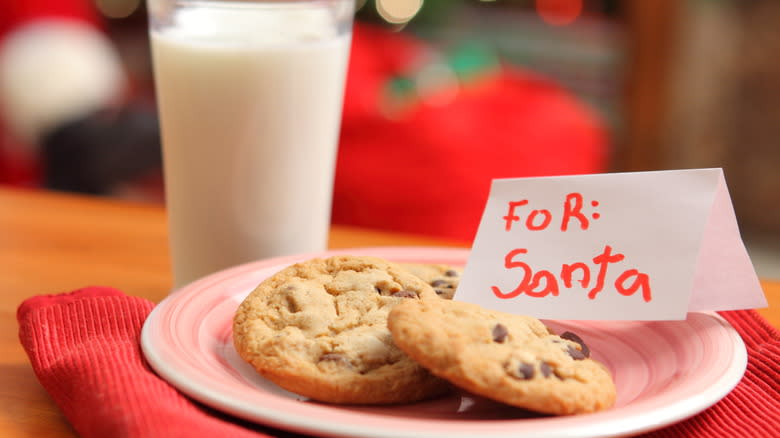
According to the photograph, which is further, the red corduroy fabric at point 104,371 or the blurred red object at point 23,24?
the blurred red object at point 23,24

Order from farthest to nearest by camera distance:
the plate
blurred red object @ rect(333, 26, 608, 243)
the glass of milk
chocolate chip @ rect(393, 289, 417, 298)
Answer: blurred red object @ rect(333, 26, 608, 243)
the glass of milk
chocolate chip @ rect(393, 289, 417, 298)
the plate

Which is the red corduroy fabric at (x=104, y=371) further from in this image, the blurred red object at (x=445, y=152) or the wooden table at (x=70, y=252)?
the blurred red object at (x=445, y=152)

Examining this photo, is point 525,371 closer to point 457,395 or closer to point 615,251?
point 457,395

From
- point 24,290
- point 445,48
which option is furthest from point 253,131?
point 445,48

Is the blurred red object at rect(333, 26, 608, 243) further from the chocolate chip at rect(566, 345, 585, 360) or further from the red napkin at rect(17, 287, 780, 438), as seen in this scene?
the chocolate chip at rect(566, 345, 585, 360)

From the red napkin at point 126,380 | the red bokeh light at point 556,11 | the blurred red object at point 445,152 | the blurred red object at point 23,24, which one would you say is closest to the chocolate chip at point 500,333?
the red napkin at point 126,380

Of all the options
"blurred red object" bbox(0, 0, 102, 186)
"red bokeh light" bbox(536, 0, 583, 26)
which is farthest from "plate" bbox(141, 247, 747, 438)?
"red bokeh light" bbox(536, 0, 583, 26)

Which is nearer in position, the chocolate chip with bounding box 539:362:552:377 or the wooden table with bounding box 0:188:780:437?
the chocolate chip with bounding box 539:362:552:377

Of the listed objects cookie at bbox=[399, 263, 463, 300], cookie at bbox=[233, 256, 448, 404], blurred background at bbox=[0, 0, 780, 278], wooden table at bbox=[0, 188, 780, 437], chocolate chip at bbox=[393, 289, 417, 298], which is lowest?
blurred background at bbox=[0, 0, 780, 278]
